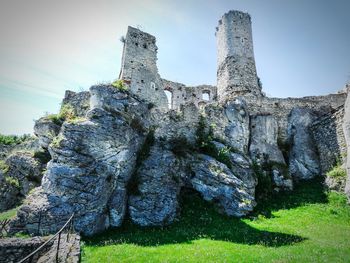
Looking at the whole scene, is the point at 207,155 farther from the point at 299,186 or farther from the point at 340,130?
the point at 340,130

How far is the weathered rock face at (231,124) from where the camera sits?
22.2m

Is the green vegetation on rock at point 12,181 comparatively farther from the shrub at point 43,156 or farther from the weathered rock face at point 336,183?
the weathered rock face at point 336,183

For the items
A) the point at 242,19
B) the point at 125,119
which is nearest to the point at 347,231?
the point at 125,119

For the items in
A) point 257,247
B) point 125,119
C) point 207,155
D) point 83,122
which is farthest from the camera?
point 207,155

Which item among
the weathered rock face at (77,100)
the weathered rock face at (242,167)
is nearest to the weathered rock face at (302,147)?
the weathered rock face at (242,167)

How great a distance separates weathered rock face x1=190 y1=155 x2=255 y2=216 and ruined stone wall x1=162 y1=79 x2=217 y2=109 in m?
17.3

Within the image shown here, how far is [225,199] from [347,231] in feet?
22.6

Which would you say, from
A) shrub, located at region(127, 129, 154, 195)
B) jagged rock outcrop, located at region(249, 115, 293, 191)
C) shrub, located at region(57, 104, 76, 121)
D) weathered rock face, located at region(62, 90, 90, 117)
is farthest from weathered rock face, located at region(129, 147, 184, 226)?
jagged rock outcrop, located at region(249, 115, 293, 191)

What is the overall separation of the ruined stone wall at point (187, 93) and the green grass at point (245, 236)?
20344mm

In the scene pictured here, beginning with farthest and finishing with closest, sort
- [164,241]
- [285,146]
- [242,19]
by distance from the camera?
[242,19]
[285,146]
[164,241]

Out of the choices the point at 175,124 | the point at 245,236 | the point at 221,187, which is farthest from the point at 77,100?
the point at 245,236

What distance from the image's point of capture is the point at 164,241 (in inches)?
506

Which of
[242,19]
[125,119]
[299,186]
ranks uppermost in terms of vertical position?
[242,19]

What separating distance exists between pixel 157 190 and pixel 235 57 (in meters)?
20.0
